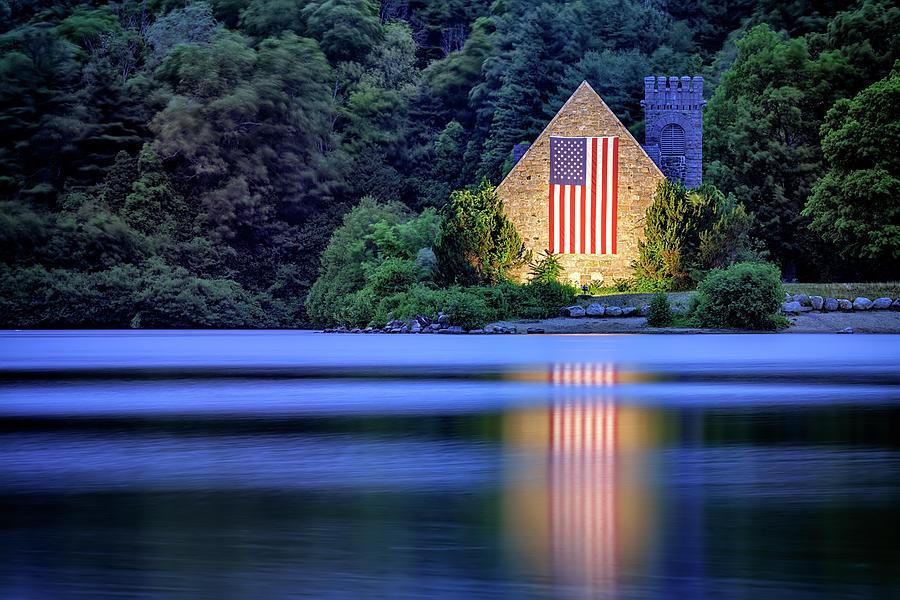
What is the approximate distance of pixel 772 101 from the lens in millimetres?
54750

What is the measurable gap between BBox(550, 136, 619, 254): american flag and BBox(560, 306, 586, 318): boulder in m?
6.58

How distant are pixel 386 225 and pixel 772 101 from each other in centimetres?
1633

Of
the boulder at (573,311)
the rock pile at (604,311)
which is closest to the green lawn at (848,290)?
the rock pile at (604,311)

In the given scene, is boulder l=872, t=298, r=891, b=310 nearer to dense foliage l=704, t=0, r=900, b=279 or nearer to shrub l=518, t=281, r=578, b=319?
dense foliage l=704, t=0, r=900, b=279

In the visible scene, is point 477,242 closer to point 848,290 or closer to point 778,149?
point 848,290

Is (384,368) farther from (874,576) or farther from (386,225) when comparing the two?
(386,225)

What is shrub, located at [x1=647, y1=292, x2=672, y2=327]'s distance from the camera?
41.9 m

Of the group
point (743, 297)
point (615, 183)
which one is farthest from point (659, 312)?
point (615, 183)

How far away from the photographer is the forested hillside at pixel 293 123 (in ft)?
181

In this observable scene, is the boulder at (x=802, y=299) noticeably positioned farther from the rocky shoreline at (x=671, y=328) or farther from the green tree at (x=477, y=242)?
the green tree at (x=477, y=242)

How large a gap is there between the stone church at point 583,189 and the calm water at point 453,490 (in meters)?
32.9

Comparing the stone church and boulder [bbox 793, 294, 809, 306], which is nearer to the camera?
boulder [bbox 793, 294, 809, 306]

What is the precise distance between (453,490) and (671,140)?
1928 inches

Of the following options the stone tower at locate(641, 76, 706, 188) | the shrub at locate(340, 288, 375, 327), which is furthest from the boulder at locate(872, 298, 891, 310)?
the shrub at locate(340, 288, 375, 327)
